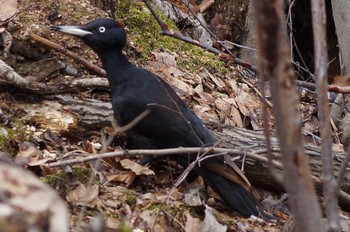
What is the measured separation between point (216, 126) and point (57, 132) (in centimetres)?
101

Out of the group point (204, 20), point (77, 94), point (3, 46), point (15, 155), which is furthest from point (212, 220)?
point (204, 20)

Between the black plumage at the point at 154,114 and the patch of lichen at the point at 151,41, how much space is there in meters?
1.29

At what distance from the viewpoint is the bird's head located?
14.2 feet

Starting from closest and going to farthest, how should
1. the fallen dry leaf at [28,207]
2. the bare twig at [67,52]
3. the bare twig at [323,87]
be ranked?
1. the fallen dry leaf at [28,207]
2. the bare twig at [323,87]
3. the bare twig at [67,52]

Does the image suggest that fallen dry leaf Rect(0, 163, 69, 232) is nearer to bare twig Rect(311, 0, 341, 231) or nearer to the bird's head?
bare twig Rect(311, 0, 341, 231)

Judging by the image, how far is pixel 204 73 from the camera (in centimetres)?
607

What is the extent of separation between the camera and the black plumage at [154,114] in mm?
4027

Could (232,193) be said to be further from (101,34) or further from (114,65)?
(101,34)

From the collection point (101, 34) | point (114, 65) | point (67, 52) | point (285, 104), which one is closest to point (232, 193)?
point (114, 65)

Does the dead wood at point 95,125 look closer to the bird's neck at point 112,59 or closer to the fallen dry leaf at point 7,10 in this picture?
the bird's neck at point 112,59

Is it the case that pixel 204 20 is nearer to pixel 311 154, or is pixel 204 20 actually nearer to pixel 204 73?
pixel 204 73

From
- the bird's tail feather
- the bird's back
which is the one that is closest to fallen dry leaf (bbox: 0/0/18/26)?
the bird's back

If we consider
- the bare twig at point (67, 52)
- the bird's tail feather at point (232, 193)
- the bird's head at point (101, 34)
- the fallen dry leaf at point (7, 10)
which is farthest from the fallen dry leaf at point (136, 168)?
the fallen dry leaf at point (7, 10)

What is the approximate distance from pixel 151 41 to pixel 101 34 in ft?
5.30
